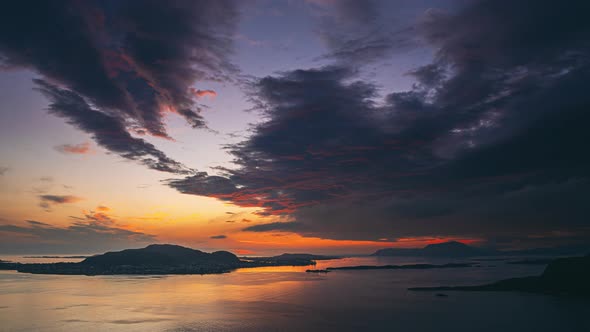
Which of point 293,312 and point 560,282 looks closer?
point 293,312

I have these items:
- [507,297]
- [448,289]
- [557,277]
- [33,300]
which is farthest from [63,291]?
[557,277]

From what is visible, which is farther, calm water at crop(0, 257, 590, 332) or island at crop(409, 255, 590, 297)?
island at crop(409, 255, 590, 297)

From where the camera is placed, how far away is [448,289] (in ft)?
311

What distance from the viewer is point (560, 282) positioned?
3398 inches

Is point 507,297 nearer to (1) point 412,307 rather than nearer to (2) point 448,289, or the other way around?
(2) point 448,289

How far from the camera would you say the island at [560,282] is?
82.3 meters

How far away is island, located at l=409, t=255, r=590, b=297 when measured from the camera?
270 feet

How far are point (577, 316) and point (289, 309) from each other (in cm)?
4743

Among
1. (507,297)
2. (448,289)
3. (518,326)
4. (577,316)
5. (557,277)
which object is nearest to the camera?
(518,326)

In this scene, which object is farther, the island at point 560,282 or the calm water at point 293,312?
the island at point 560,282

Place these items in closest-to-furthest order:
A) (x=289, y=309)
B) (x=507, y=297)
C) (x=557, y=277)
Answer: (x=289, y=309) → (x=507, y=297) → (x=557, y=277)

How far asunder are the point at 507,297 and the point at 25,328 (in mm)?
91102

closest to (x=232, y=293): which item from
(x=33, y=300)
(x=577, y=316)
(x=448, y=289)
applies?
(x=33, y=300)

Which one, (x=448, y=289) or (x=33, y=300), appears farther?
(x=448, y=289)
